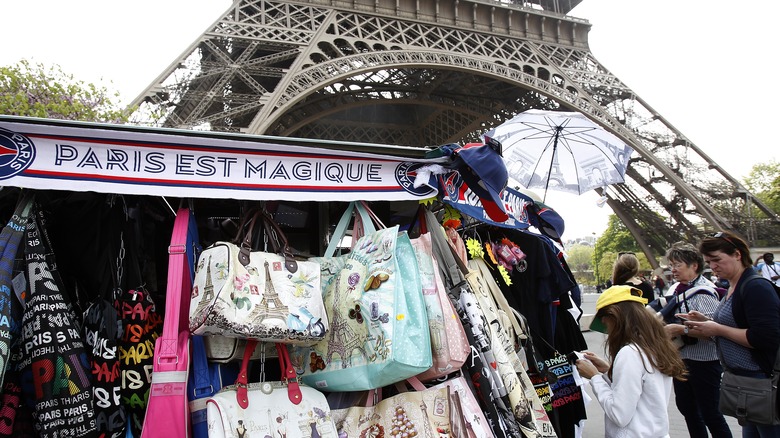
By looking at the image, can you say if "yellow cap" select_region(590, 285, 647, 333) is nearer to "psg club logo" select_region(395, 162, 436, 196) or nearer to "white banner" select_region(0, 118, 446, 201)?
"psg club logo" select_region(395, 162, 436, 196)

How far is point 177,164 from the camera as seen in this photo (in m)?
2.19

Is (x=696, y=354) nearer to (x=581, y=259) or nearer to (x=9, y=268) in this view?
(x=9, y=268)

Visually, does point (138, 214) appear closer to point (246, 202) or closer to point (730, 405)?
point (246, 202)

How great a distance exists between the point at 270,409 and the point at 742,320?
2715 mm

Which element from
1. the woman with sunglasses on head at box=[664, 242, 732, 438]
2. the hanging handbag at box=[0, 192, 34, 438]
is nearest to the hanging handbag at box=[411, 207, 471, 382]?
the hanging handbag at box=[0, 192, 34, 438]

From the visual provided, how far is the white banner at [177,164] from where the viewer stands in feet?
6.48

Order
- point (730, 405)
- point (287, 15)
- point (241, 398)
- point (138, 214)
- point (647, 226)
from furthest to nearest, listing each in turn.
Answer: point (647, 226)
point (287, 15)
point (730, 405)
point (138, 214)
point (241, 398)

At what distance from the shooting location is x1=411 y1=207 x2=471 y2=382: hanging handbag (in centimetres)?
228

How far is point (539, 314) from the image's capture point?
371cm

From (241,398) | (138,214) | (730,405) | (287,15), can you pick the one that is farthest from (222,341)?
(287,15)

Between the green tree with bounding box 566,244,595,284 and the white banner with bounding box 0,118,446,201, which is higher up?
the green tree with bounding box 566,244,595,284

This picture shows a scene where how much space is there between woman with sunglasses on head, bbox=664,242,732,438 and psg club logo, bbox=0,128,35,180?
3.78m

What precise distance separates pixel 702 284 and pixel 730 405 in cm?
130

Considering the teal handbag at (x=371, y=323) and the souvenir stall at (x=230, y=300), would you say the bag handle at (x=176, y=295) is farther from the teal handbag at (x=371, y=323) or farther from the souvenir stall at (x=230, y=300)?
the teal handbag at (x=371, y=323)
